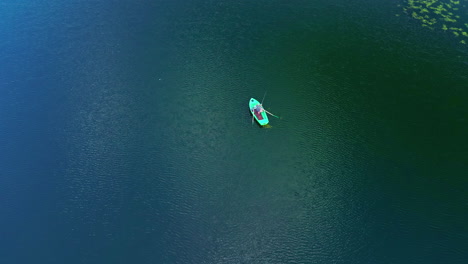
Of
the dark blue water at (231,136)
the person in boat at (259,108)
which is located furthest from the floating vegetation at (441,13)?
the person in boat at (259,108)

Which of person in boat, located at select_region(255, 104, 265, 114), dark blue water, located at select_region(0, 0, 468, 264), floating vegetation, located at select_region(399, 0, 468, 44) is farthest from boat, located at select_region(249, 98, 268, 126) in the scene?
floating vegetation, located at select_region(399, 0, 468, 44)

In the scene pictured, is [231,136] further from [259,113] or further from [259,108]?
[259,108]

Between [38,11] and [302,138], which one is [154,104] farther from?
[38,11]

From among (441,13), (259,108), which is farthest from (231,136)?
(441,13)

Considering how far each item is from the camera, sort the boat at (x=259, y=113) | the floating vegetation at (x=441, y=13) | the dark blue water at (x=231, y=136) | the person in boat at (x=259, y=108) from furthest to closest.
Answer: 1. the floating vegetation at (x=441, y=13)
2. the person in boat at (x=259, y=108)
3. the boat at (x=259, y=113)
4. the dark blue water at (x=231, y=136)

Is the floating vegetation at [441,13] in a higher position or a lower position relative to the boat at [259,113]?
higher

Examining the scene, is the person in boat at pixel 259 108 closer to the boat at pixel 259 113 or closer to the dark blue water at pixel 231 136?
the boat at pixel 259 113

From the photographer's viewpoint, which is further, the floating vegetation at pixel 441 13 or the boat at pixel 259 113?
the floating vegetation at pixel 441 13
